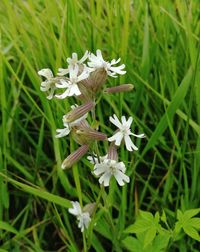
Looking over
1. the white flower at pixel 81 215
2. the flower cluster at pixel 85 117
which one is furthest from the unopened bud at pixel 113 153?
the white flower at pixel 81 215

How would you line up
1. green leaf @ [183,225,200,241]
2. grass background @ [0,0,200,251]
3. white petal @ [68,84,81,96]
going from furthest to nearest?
grass background @ [0,0,200,251] → green leaf @ [183,225,200,241] → white petal @ [68,84,81,96]

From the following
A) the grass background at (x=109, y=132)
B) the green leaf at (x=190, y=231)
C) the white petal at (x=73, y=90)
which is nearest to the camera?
the white petal at (x=73, y=90)

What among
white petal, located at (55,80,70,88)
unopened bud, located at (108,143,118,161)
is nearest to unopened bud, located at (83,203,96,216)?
unopened bud, located at (108,143,118,161)

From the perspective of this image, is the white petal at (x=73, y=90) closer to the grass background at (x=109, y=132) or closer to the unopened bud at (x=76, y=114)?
the unopened bud at (x=76, y=114)

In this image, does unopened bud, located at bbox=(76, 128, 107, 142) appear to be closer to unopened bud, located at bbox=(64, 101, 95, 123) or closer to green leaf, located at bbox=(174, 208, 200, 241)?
unopened bud, located at bbox=(64, 101, 95, 123)

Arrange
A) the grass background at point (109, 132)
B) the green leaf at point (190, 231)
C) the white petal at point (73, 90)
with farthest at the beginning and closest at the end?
the grass background at point (109, 132) → the green leaf at point (190, 231) → the white petal at point (73, 90)

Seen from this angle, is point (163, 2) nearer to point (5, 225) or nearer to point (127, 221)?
point (127, 221)

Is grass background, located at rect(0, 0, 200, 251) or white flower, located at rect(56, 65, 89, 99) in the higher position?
white flower, located at rect(56, 65, 89, 99)

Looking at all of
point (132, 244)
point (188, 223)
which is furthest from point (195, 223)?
point (132, 244)

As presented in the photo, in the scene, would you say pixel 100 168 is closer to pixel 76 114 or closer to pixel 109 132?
pixel 76 114
